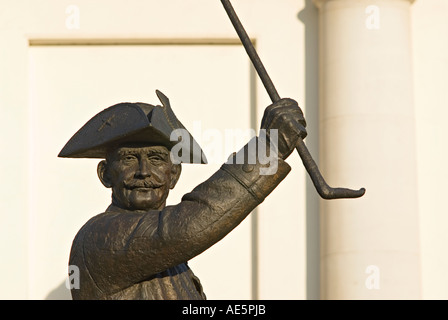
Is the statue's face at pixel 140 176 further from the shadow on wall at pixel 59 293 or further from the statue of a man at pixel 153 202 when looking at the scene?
the shadow on wall at pixel 59 293

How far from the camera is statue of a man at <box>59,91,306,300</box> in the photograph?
8.08 metres

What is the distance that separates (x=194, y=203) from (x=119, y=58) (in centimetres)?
1091

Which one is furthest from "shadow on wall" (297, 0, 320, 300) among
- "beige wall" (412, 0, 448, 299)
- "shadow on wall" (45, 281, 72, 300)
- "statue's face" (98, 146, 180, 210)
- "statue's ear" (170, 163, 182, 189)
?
"statue's face" (98, 146, 180, 210)

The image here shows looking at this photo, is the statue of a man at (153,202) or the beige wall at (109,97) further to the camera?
the beige wall at (109,97)

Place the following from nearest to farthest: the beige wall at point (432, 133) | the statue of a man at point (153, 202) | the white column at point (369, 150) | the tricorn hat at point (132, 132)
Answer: the statue of a man at point (153, 202), the tricorn hat at point (132, 132), the white column at point (369, 150), the beige wall at point (432, 133)

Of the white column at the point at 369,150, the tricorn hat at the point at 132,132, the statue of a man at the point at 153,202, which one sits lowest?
the statue of a man at the point at 153,202

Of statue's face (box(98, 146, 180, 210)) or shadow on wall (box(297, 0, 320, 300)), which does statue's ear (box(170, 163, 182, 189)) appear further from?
shadow on wall (box(297, 0, 320, 300))

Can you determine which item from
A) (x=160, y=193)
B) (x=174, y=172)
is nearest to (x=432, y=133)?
(x=174, y=172)

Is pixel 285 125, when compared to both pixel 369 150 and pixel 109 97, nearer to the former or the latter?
pixel 369 150

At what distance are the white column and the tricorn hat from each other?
9.12 meters

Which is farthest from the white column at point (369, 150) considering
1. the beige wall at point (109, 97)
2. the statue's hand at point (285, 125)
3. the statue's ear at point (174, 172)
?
the statue's hand at point (285, 125)

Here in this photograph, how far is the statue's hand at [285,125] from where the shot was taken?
808 cm

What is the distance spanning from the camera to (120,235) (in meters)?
8.31

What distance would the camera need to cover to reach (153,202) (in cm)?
862
